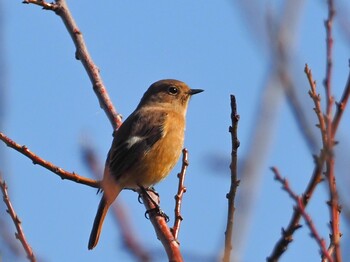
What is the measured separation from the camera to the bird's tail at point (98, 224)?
6.20 meters

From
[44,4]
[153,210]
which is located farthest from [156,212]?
[44,4]

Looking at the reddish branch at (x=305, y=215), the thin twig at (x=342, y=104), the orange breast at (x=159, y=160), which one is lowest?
the reddish branch at (x=305, y=215)

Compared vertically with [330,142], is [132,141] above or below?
above

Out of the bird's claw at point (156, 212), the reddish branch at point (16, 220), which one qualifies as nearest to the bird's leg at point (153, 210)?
the bird's claw at point (156, 212)

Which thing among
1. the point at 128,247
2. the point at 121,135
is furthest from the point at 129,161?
the point at 128,247

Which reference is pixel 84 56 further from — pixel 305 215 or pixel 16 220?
pixel 305 215

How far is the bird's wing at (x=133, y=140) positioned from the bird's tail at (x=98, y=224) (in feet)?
1.43

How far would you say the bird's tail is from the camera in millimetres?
6199

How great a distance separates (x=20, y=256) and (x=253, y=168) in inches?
36.5

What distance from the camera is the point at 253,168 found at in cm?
209

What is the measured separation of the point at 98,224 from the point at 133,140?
1.19 m

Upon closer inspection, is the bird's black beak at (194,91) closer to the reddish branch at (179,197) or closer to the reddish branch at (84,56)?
the reddish branch at (84,56)

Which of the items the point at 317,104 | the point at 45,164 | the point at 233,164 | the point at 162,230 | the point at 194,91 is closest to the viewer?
the point at 317,104

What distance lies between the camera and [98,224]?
6395 mm
